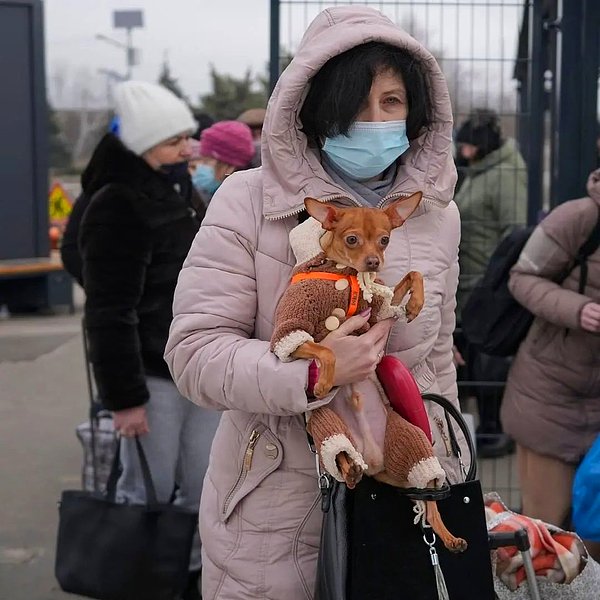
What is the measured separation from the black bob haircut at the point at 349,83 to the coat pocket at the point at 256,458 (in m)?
0.62

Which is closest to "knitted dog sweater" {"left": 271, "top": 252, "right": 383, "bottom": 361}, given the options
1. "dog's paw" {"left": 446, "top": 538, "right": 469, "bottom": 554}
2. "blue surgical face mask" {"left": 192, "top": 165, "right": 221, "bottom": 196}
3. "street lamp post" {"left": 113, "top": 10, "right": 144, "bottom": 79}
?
"dog's paw" {"left": 446, "top": 538, "right": 469, "bottom": 554}

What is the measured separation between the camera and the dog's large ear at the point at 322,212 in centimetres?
206

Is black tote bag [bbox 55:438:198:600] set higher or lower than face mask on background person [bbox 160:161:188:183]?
lower

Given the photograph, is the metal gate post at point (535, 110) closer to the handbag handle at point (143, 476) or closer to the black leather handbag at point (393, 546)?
the handbag handle at point (143, 476)

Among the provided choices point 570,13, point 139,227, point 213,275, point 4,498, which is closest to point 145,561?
point 139,227

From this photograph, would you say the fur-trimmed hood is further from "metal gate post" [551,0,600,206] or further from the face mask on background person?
"metal gate post" [551,0,600,206]

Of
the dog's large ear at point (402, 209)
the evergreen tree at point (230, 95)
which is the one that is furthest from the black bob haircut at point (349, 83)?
the evergreen tree at point (230, 95)

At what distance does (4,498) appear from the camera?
19.3ft

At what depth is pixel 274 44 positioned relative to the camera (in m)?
4.80

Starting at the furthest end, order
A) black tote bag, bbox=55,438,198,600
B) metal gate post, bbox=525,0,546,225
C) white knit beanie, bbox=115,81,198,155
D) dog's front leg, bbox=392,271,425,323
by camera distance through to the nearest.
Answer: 1. metal gate post, bbox=525,0,546,225
2. white knit beanie, bbox=115,81,198,155
3. black tote bag, bbox=55,438,198,600
4. dog's front leg, bbox=392,271,425,323

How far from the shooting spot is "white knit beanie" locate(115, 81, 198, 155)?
412 cm

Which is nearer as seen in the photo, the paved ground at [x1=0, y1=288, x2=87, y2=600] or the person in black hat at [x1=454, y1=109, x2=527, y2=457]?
the paved ground at [x1=0, y1=288, x2=87, y2=600]

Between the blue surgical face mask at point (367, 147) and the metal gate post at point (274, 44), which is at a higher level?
the metal gate post at point (274, 44)

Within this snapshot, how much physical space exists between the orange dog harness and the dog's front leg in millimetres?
91
